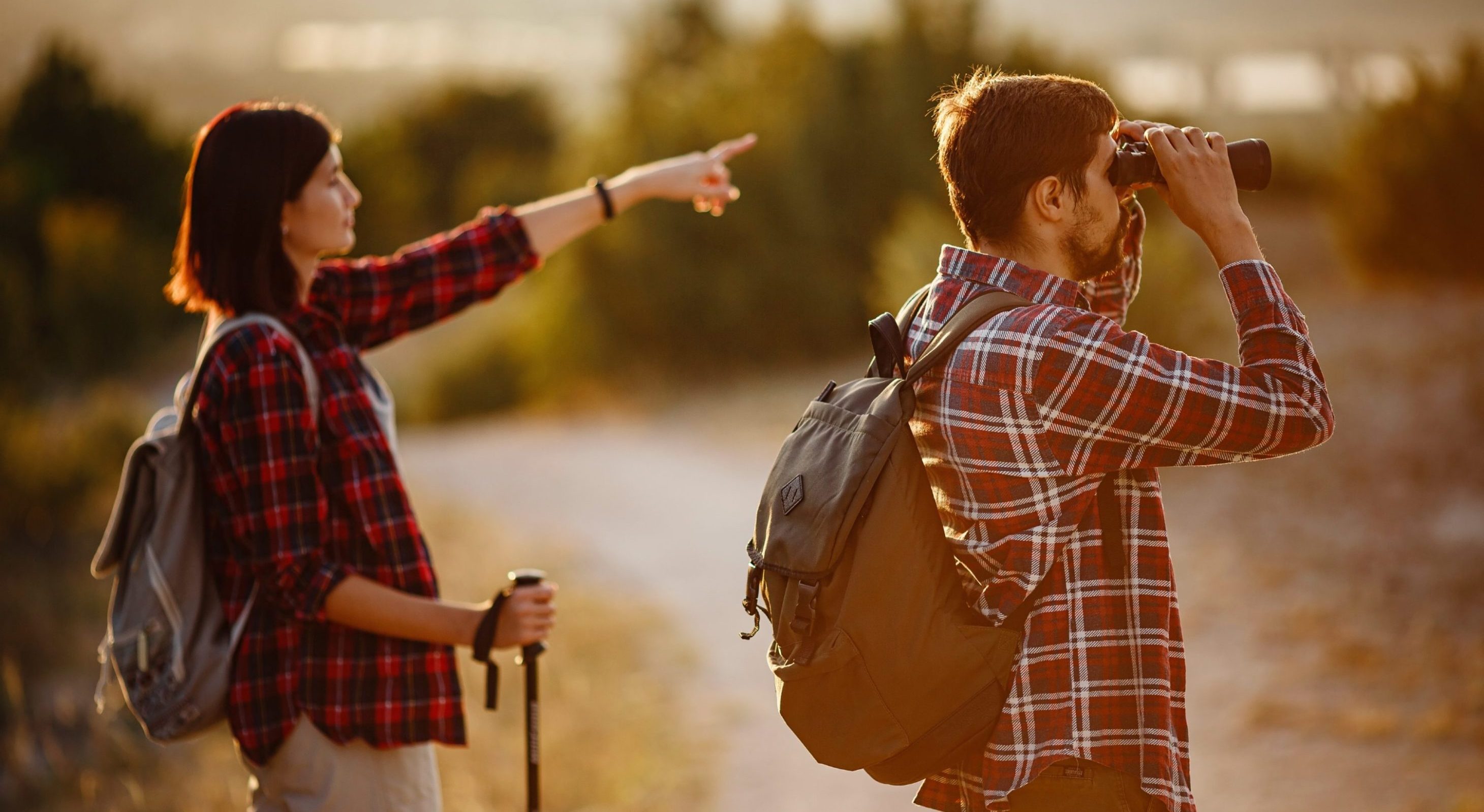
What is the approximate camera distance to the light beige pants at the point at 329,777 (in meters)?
2.08

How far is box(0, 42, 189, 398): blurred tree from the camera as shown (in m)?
17.3

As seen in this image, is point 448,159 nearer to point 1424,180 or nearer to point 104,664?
point 1424,180

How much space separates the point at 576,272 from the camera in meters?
16.4

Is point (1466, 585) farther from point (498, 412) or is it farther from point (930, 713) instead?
point (498, 412)

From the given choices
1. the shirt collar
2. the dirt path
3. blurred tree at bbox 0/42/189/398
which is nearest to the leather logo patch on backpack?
the shirt collar

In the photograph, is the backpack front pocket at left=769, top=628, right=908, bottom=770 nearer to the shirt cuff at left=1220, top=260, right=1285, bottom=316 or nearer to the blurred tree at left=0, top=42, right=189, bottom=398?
the shirt cuff at left=1220, top=260, right=1285, bottom=316

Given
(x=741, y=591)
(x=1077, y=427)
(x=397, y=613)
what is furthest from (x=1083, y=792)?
(x=741, y=591)

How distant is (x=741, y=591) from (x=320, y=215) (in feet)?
16.5

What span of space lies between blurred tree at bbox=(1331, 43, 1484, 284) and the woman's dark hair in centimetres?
1150

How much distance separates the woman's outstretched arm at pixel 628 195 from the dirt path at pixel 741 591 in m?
2.55

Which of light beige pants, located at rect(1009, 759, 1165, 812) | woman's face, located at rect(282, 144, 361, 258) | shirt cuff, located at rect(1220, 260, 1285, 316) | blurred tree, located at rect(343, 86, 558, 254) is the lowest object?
light beige pants, located at rect(1009, 759, 1165, 812)

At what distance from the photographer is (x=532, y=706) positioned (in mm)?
2400

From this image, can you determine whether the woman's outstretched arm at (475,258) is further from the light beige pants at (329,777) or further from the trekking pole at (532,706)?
the light beige pants at (329,777)

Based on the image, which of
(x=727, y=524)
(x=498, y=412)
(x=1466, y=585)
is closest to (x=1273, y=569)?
(x=1466, y=585)
